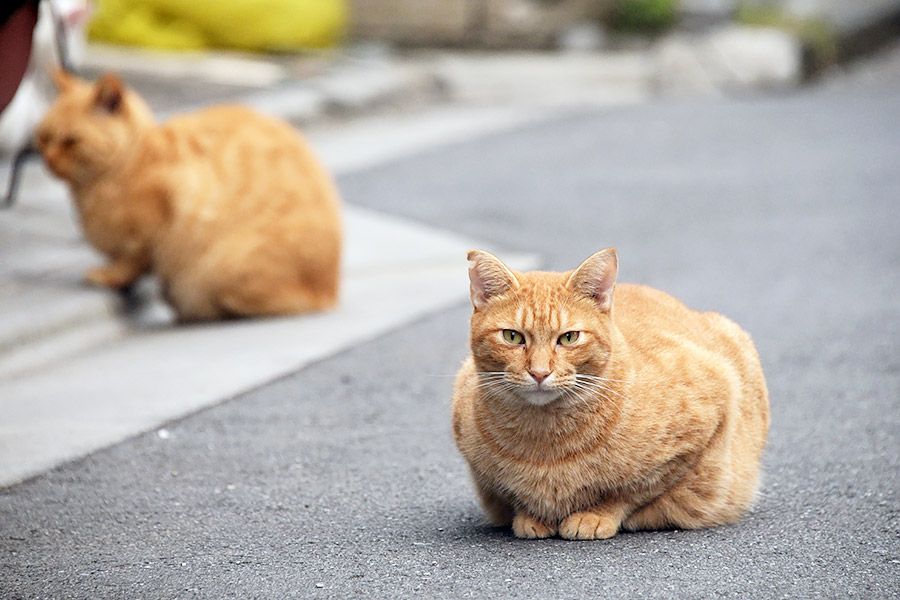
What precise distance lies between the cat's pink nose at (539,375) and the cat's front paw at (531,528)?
511mm

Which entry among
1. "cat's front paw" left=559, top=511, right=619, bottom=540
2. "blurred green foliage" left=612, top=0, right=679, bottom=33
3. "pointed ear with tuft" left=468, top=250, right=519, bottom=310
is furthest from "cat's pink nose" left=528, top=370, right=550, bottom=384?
"blurred green foliage" left=612, top=0, right=679, bottom=33

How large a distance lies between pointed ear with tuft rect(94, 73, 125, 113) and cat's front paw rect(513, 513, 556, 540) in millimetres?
3822

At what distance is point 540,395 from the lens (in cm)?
304

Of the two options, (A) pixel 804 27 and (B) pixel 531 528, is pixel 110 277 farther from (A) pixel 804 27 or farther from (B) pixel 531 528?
(A) pixel 804 27

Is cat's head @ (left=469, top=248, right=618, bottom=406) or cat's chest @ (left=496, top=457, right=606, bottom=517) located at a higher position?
cat's head @ (left=469, top=248, right=618, bottom=406)

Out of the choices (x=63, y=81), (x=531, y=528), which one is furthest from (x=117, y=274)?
(x=531, y=528)

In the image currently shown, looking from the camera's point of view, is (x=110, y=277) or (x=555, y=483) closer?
(x=555, y=483)

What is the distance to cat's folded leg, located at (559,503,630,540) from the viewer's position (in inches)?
126

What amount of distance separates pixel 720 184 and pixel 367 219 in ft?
9.38

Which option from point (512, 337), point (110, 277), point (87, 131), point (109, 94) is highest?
point (512, 337)

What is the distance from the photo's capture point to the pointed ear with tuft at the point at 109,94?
19.9 ft

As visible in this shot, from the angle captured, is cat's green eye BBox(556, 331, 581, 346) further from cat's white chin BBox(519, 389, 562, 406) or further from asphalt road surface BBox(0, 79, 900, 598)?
asphalt road surface BBox(0, 79, 900, 598)

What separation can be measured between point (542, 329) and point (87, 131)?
3850 millimetres

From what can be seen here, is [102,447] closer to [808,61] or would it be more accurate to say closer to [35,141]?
[35,141]
